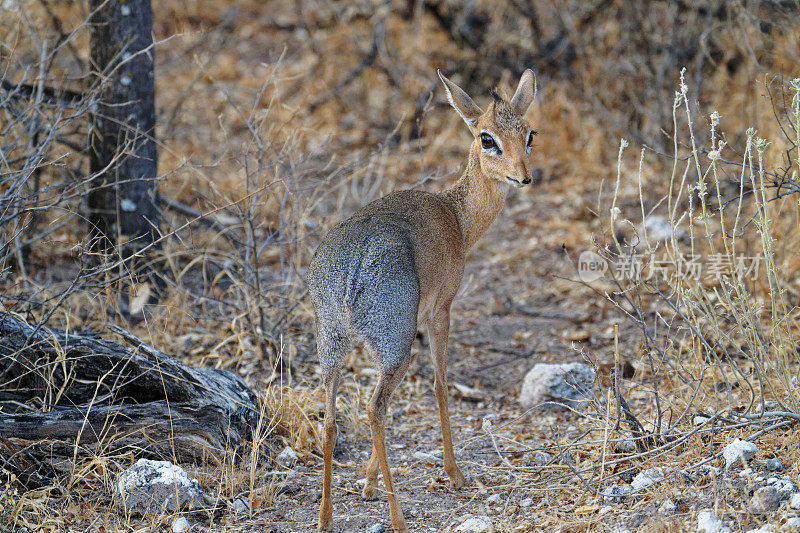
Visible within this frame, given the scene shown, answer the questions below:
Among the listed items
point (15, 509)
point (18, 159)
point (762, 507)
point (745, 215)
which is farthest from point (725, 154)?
point (15, 509)

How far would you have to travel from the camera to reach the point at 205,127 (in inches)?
393

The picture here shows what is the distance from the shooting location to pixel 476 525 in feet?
12.6

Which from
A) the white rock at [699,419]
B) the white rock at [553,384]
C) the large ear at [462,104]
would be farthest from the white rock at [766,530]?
the large ear at [462,104]

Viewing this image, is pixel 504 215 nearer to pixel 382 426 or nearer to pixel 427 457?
pixel 427 457

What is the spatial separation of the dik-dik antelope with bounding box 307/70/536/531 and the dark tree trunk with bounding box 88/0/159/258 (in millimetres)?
2221

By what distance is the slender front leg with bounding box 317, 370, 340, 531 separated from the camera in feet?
12.8

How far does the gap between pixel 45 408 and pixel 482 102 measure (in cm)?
647

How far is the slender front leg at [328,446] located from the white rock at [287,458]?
0.71 metres

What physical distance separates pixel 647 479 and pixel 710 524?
527mm

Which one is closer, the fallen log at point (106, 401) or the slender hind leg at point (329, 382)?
the slender hind leg at point (329, 382)

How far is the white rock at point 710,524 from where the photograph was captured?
3338 millimetres

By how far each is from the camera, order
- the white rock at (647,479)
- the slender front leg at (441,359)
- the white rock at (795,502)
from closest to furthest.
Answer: the white rock at (795,502), the white rock at (647,479), the slender front leg at (441,359)

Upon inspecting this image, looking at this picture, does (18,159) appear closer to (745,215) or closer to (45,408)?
(45,408)

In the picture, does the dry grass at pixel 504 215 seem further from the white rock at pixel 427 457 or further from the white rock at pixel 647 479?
the white rock at pixel 427 457
